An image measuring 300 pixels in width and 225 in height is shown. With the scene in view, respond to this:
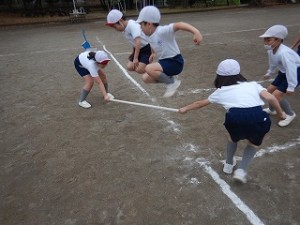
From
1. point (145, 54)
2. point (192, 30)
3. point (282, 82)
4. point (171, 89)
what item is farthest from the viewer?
point (145, 54)

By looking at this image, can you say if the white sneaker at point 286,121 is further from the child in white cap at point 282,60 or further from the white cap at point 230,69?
the white cap at point 230,69

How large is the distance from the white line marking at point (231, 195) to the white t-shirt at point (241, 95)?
0.86 m

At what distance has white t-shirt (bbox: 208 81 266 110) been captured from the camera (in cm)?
286

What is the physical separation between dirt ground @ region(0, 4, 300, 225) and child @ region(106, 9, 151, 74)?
0.70 meters

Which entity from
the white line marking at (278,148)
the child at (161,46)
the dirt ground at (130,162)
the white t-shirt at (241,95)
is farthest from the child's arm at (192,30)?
the white line marking at (278,148)

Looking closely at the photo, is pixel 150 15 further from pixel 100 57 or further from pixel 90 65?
pixel 90 65

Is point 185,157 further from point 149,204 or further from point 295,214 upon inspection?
point 295,214

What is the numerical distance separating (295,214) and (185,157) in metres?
1.38

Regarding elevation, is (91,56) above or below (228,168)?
above

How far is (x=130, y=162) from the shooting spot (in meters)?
3.71

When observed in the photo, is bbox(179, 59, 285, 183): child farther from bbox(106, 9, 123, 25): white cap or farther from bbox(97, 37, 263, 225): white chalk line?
bbox(106, 9, 123, 25): white cap

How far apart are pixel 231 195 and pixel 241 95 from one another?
1.02 m

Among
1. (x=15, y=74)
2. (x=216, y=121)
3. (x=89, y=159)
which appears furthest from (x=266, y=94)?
(x=15, y=74)

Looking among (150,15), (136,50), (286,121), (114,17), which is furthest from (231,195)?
(114,17)
